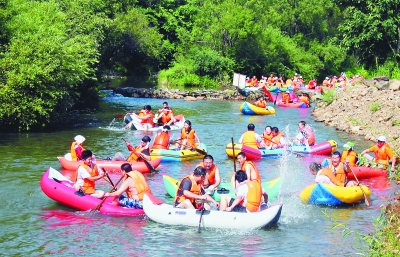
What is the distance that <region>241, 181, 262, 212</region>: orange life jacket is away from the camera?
1200 cm

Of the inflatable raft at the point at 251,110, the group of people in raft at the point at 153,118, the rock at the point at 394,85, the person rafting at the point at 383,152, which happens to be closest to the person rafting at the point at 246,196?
the person rafting at the point at 383,152

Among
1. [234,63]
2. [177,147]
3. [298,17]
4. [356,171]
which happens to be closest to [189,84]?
[234,63]

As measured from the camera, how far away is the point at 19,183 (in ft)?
52.0

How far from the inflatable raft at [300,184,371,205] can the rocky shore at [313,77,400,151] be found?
22.8 feet

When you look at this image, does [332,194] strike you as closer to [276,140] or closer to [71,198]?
[71,198]

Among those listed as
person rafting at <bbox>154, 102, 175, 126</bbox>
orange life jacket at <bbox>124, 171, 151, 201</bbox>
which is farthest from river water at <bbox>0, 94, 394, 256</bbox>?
person rafting at <bbox>154, 102, 175, 126</bbox>

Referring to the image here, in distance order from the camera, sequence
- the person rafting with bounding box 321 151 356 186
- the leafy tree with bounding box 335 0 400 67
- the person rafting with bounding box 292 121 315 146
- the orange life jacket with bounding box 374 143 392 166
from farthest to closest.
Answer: the leafy tree with bounding box 335 0 400 67, the person rafting with bounding box 292 121 315 146, the orange life jacket with bounding box 374 143 392 166, the person rafting with bounding box 321 151 356 186

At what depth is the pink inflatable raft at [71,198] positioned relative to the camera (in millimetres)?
13047

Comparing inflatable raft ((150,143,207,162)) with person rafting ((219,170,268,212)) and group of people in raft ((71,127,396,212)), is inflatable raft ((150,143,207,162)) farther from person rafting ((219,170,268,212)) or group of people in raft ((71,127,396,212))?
person rafting ((219,170,268,212))

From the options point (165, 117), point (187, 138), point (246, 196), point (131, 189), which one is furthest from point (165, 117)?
point (246, 196)

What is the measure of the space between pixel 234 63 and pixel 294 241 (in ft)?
124

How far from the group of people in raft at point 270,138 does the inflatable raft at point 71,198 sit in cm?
705

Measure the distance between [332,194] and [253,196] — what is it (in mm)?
2626

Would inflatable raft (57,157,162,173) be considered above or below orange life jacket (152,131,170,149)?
below
